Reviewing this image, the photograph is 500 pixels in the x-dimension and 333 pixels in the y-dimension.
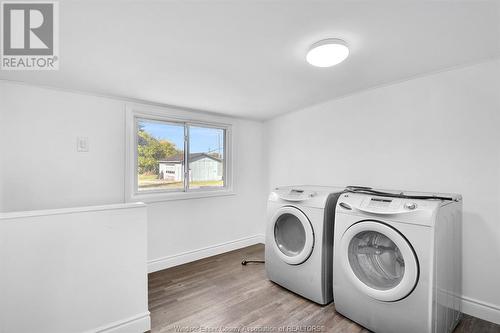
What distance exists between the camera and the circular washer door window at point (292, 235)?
2.12 meters

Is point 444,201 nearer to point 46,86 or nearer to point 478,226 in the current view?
point 478,226

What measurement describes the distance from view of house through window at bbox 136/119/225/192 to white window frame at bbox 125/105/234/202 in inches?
1.4

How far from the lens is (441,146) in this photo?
2.01 meters

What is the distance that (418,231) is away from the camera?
4.92 feet

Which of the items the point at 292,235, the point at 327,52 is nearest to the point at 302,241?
the point at 292,235

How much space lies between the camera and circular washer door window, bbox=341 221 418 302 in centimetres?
153

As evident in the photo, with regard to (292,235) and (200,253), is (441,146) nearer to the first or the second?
(292,235)

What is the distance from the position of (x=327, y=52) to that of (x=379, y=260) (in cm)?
150

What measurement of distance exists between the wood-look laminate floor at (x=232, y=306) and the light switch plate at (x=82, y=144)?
1.49 metres

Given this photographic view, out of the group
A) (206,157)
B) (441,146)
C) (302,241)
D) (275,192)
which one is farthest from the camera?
(206,157)

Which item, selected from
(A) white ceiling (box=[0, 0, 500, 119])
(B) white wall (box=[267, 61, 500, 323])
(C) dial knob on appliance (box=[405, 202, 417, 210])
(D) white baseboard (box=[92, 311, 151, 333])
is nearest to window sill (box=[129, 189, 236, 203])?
(A) white ceiling (box=[0, 0, 500, 119])

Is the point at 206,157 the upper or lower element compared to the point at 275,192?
upper

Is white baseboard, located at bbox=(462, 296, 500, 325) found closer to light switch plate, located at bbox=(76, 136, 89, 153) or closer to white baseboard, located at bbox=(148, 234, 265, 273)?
white baseboard, located at bbox=(148, 234, 265, 273)

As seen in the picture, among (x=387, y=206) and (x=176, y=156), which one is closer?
(x=387, y=206)
